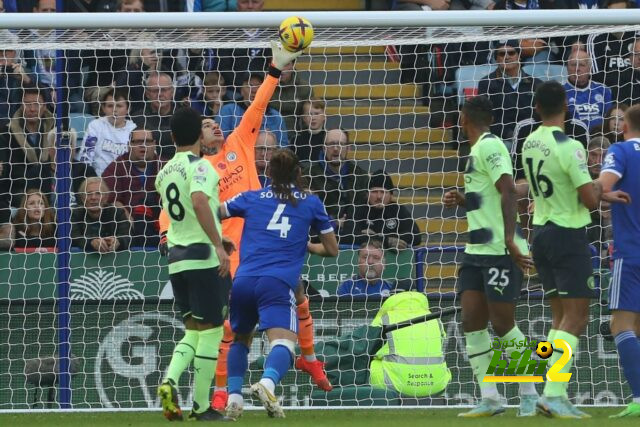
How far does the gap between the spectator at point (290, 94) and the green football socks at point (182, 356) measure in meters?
3.25

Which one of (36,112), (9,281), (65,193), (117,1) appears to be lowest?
(9,281)

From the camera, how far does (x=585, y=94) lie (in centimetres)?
1100

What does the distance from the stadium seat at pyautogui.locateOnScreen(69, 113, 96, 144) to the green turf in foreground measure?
2.66 metres

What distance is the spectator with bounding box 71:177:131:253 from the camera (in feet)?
35.4

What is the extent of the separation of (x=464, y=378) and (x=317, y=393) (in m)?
1.26

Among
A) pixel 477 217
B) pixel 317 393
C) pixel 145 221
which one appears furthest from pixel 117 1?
pixel 477 217

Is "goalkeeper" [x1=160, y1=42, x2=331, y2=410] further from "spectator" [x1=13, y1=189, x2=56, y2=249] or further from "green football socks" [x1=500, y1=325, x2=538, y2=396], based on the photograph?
"spectator" [x1=13, y1=189, x2=56, y2=249]

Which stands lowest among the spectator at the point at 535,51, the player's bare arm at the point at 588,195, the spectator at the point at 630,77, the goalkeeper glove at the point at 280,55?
the player's bare arm at the point at 588,195

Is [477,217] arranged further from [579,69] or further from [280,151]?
[579,69]

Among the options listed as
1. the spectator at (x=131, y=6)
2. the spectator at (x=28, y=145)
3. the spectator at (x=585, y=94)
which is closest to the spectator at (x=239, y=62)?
the spectator at (x=131, y=6)

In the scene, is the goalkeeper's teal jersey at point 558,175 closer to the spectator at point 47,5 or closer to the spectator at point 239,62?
the spectator at point 239,62

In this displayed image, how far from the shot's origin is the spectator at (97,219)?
35.4 ft

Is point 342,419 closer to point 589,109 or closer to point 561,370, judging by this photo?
point 561,370

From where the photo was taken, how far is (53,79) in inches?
422
